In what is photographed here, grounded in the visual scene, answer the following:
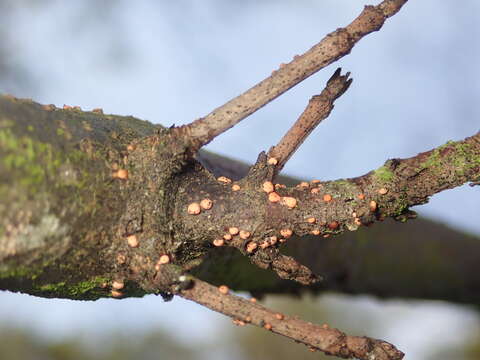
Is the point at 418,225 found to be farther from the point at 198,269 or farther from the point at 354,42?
the point at 354,42

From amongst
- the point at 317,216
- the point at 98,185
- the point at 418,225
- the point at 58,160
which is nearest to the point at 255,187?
the point at 317,216

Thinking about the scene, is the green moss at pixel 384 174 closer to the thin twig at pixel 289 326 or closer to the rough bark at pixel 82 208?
the rough bark at pixel 82 208

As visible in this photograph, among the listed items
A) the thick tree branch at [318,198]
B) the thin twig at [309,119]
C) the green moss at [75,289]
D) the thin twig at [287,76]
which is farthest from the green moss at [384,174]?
the green moss at [75,289]

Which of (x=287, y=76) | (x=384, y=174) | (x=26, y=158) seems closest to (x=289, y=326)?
(x=384, y=174)

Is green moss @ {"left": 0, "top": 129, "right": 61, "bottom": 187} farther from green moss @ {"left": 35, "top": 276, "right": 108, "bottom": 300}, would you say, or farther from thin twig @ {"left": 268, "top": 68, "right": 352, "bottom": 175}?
thin twig @ {"left": 268, "top": 68, "right": 352, "bottom": 175}

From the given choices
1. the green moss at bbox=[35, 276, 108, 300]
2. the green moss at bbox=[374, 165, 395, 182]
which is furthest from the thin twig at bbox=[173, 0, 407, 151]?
the green moss at bbox=[35, 276, 108, 300]

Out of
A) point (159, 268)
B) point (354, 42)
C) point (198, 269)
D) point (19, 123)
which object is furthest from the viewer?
point (198, 269)
